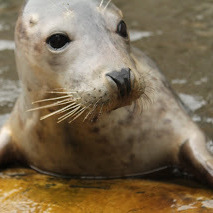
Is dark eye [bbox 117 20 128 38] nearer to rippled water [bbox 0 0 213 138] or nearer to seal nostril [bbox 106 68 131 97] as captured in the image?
seal nostril [bbox 106 68 131 97]

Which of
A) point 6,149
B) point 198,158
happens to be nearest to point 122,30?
point 198,158

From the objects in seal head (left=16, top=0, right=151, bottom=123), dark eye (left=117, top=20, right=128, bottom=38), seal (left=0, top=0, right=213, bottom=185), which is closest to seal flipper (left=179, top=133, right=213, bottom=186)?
seal (left=0, top=0, right=213, bottom=185)

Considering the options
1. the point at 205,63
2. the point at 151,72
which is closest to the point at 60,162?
the point at 151,72

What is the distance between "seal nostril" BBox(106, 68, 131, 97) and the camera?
3.27 m

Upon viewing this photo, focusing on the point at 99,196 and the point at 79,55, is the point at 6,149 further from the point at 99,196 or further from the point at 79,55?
the point at 79,55

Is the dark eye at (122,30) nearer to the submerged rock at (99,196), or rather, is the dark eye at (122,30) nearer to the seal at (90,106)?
the seal at (90,106)

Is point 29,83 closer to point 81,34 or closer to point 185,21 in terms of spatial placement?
point 81,34

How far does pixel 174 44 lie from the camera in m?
6.89

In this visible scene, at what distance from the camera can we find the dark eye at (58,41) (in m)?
3.61

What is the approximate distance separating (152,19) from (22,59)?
165 inches

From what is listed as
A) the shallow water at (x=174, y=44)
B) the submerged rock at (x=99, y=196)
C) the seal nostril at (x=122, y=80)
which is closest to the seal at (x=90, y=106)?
the seal nostril at (x=122, y=80)

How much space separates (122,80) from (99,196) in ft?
2.85

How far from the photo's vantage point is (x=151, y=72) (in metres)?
4.45

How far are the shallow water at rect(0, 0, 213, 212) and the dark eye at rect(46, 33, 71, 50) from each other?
1531 mm
